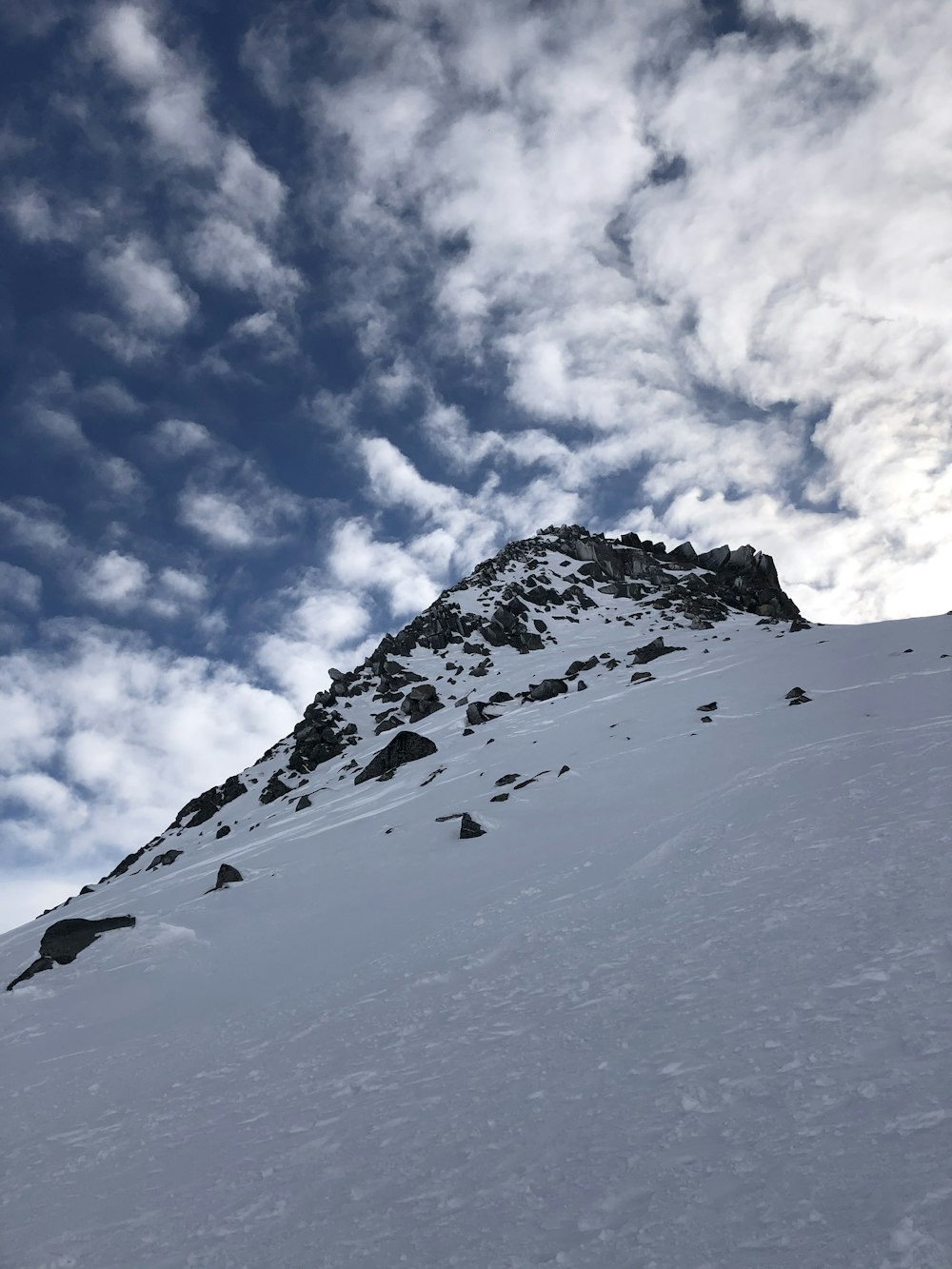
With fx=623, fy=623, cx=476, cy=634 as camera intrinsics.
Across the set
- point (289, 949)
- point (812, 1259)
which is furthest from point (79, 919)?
point (812, 1259)

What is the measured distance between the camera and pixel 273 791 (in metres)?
35.0

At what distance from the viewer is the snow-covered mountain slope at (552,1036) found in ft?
12.4

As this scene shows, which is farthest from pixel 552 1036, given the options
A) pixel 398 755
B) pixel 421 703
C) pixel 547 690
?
pixel 421 703

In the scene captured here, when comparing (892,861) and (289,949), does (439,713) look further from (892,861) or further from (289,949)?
(892,861)

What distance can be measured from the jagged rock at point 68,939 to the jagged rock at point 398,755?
13531 millimetres

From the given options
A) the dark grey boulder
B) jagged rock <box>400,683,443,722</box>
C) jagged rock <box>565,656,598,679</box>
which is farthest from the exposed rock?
the dark grey boulder

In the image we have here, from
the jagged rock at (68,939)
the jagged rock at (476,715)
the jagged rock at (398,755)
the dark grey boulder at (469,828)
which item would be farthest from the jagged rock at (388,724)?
the jagged rock at (68,939)

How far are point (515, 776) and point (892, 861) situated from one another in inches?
504

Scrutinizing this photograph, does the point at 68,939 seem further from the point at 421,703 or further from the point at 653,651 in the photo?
the point at 653,651

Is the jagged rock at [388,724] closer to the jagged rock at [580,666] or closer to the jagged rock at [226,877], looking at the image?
the jagged rock at [580,666]

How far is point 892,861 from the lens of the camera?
7.45m

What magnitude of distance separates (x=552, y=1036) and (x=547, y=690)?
1029 inches

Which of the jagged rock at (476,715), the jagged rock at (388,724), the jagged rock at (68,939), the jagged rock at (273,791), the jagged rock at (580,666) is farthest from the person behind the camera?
the jagged rock at (388,724)

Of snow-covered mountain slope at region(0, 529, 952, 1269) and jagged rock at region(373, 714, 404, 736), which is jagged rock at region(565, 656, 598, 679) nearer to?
jagged rock at region(373, 714, 404, 736)
